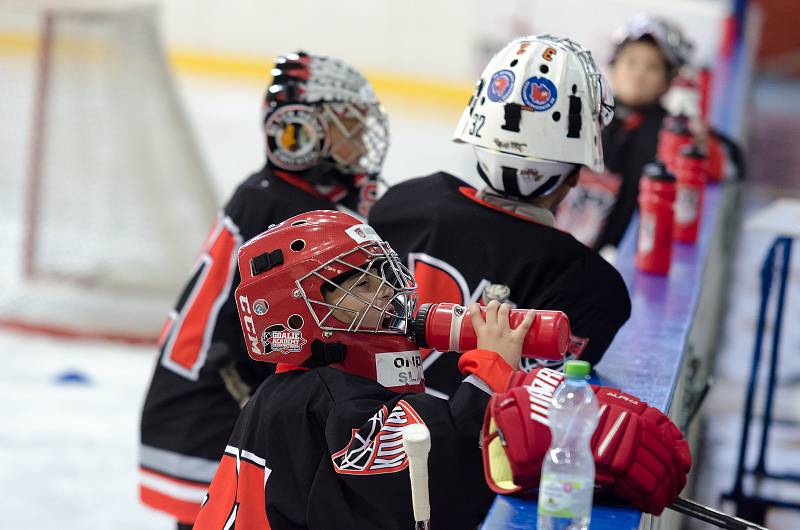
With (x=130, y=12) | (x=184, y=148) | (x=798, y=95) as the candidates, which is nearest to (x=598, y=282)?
(x=184, y=148)

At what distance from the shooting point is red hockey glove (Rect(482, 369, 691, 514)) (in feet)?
4.83

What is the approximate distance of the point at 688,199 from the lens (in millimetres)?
3666

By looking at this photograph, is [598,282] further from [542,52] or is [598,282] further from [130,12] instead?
[130,12]

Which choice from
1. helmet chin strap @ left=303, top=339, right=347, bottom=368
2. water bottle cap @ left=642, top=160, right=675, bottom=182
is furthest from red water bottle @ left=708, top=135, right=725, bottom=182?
helmet chin strap @ left=303, top=339, right=347, bottom=368

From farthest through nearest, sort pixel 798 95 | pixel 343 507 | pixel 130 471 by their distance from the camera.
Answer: pixel 798 95, pixel 130 471, pixel 343 507

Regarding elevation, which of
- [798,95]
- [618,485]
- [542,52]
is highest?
[542,52]

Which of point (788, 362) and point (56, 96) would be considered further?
point (56, 96)

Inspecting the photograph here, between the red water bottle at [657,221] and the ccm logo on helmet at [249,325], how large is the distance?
1.67 metres

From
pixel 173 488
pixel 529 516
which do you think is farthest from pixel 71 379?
pixel 529 516

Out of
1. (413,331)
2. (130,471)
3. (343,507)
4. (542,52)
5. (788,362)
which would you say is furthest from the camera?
(788,362)

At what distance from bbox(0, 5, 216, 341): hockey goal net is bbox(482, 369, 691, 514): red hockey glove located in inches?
189

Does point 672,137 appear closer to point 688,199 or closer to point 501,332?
point 688,199

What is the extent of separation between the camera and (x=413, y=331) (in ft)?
5.91

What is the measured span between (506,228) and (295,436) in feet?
1.88
